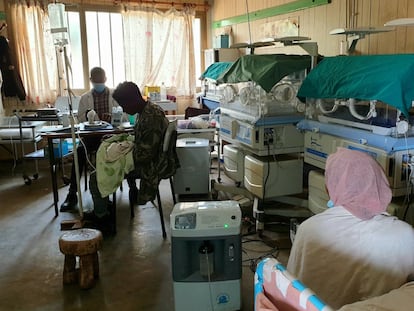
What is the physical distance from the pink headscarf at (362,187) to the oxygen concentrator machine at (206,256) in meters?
0.69

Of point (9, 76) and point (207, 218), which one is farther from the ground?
point (9, 76)

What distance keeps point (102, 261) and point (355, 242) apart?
191cm

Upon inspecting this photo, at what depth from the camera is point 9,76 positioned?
5328 millimetres

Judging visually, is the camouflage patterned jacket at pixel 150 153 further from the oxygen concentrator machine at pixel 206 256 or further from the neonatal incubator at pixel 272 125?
the oxygen concentrator machine at pixel 206 256

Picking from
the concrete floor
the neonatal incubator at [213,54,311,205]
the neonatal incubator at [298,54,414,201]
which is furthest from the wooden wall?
the concrete floor

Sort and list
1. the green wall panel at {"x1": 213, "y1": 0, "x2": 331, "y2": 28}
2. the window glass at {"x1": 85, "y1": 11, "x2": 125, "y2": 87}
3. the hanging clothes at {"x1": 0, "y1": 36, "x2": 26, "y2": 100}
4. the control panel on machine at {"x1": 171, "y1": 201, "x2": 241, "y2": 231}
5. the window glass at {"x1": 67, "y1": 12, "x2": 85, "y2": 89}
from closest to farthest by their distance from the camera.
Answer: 1. the control panel on machine at {"x1": 171, "y1": 201, "x2": 241, "y2": 231}
2. the green wall panel at {"x1": 213, "y1": 0, "x2": 331, "y2": 28}
3. the hanging clothes at {"x1": 0, "y1": 36, "x2": 26, "y2": 100}
4. the window glass at {"x1": 67, "y1": 12, "x2": 85, "y2": 89}
5. the window glass at {"x1": 85, "y1": 11, "x2": 125, "y2": 87}

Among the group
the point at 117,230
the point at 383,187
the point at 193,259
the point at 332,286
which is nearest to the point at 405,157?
the point at 383,187

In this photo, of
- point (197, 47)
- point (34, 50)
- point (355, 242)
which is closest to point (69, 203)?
point (34, 50)

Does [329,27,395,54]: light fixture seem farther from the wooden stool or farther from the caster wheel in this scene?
the caster wheel

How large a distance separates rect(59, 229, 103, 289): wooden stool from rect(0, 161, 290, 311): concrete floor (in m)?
0.06

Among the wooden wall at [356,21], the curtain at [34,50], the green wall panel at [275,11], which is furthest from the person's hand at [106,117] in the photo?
the green wall panel at [275,11]

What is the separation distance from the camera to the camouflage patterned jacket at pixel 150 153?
119 inches

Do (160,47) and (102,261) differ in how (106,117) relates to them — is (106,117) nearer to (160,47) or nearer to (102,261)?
(102,261)

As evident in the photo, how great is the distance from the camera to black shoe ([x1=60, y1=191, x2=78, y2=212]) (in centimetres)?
375
